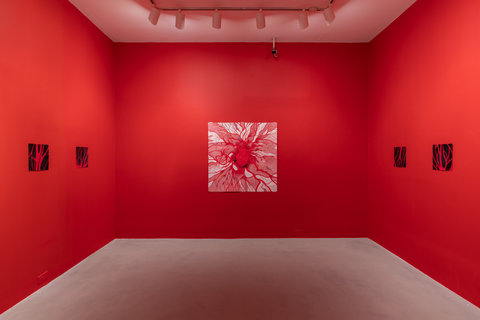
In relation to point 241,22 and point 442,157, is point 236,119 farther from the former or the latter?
point 442,157

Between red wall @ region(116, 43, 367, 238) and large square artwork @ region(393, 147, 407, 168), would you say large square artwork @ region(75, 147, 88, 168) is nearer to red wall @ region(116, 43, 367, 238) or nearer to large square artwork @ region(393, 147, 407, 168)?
red wall @ region(116, 43, 367, 238)

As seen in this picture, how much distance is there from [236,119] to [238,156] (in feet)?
1.97

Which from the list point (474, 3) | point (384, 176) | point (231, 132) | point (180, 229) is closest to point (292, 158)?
point (231, 132)

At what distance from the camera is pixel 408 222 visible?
3.26m

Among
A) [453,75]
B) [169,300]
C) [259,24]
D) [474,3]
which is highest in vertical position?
[259,24]

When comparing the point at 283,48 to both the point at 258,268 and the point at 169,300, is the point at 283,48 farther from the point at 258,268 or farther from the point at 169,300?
the point at 169,300

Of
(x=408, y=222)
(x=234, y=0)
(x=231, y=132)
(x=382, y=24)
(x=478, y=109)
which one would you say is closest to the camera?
(x=478, y=109)

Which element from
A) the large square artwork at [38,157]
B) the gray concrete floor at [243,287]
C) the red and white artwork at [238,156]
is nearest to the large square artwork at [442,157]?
the gray concrete floor at [243,287]

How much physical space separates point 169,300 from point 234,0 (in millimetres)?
3293

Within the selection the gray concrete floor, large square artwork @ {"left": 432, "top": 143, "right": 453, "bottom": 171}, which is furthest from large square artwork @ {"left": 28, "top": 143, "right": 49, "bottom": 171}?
large square artwork @ {"left": 432, "top": 143, "right": 453, "bottom": 171}

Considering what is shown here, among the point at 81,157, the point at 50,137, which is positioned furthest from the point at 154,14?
the point at 81,157

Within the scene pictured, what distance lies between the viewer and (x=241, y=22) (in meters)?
3.55

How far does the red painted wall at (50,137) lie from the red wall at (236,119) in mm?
482

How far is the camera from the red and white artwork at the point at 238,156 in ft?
13.8
